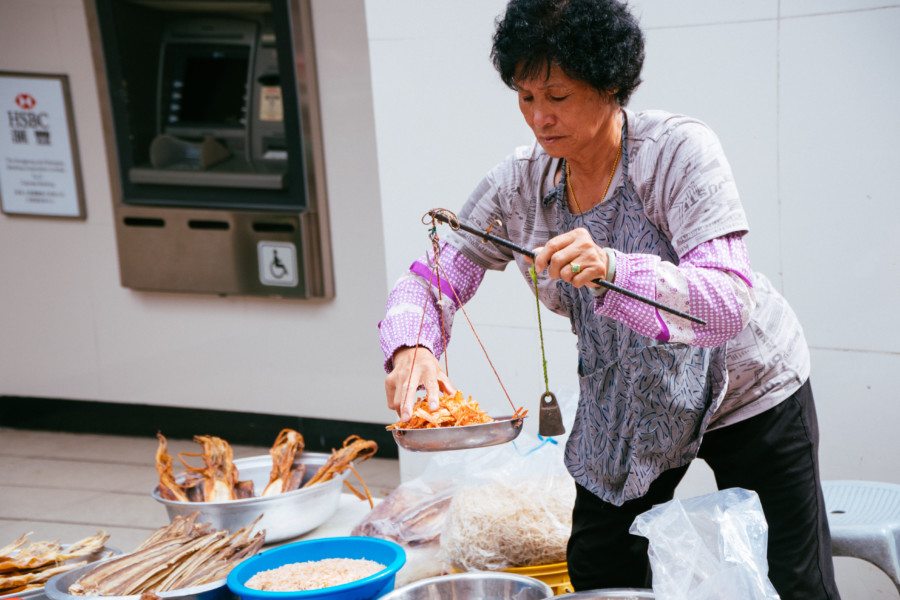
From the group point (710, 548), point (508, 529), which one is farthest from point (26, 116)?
point (710, 548)

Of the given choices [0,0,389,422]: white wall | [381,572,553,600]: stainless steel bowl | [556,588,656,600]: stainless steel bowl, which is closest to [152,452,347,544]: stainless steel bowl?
[381,572,553,600]: stainless steel bowl

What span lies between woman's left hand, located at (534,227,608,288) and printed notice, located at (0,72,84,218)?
4.07 metres

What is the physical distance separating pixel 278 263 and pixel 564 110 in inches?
123

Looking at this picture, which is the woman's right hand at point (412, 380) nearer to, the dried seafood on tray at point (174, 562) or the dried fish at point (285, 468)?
the dried seafood on tray at point (174, 562)

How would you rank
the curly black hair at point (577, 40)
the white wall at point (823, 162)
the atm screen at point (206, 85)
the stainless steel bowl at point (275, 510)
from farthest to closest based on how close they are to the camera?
the atm screen at point (206, 85), the white wall at point (823, 162), the stainless steel bowl at point (275, 510), the curly black hair at point (577, 40)

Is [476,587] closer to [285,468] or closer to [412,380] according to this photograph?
[412,380]

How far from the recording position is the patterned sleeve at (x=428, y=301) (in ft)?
5.96

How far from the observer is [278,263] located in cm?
460

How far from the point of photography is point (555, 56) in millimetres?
1562

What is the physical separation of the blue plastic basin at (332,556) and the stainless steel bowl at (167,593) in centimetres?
4

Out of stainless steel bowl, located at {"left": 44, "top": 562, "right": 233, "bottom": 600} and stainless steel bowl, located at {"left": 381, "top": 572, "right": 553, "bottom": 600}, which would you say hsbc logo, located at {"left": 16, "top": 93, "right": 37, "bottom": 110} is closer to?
stainless steel bowl, located at {"left": 44, "top": 562, "right": 233, "bottom": 600}

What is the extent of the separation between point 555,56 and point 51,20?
3971 millimetres

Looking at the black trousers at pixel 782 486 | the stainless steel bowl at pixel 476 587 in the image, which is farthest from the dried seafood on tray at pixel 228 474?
the black trousers at pixel 782 486

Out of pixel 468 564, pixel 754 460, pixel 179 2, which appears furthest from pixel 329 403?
pixel 754 460
